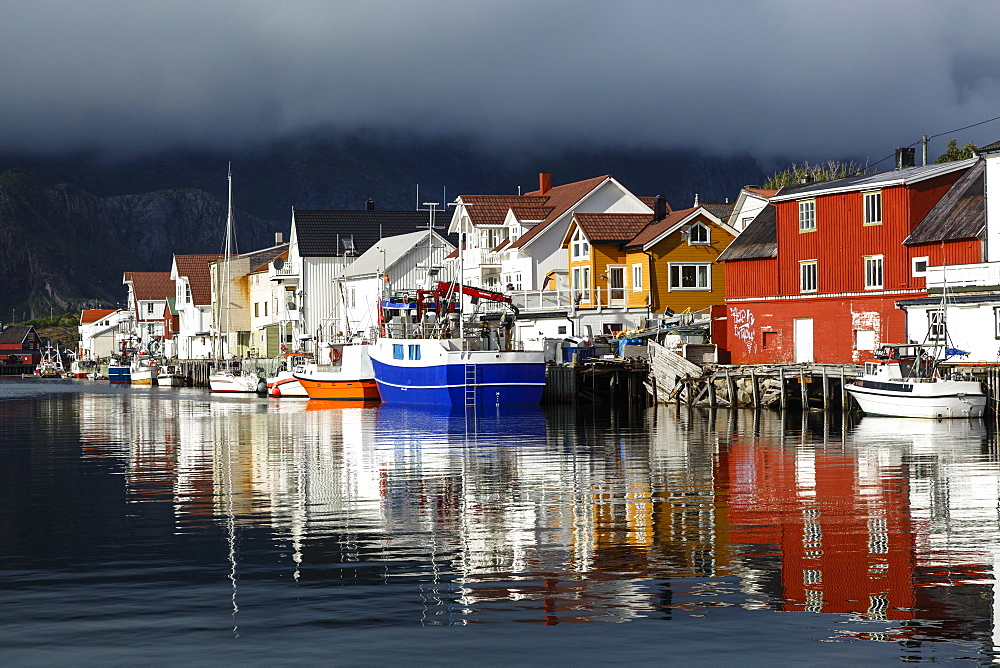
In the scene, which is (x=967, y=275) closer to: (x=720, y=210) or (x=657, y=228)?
(x=657, y=228)

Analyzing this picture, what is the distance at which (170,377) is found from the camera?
419 ft

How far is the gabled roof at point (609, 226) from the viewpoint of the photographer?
263ft

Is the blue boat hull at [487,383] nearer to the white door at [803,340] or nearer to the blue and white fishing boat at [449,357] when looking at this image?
the blue and white fishing boat at [449,357]

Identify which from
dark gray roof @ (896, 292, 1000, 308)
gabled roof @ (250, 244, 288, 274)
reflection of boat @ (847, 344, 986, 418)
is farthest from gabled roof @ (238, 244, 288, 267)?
reflection of boat @ (847, 344, 986, 418)

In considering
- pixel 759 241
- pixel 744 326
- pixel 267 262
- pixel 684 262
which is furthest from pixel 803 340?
pixel 267 262

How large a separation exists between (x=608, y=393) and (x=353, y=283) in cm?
3981

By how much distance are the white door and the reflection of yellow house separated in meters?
15.4

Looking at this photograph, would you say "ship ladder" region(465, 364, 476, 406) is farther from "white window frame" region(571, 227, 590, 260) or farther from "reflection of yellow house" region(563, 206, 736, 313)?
"white window frame" region(571, 227, 590, 260)

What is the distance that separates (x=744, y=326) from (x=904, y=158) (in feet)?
40.9

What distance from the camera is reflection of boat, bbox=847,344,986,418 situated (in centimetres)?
4669

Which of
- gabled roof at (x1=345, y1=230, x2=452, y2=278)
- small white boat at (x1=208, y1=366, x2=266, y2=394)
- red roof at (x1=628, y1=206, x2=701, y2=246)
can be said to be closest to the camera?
red roof at (x1=628, y1=206, x2=701, y2=246)

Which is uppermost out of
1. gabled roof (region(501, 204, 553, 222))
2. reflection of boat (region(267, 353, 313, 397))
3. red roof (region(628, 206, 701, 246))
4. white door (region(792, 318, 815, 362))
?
gabled roof (region(501, 204, 553, 222))

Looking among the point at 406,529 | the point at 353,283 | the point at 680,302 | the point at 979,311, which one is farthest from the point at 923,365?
the point at 353,283

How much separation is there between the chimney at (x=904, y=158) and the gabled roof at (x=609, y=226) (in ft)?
62.6
